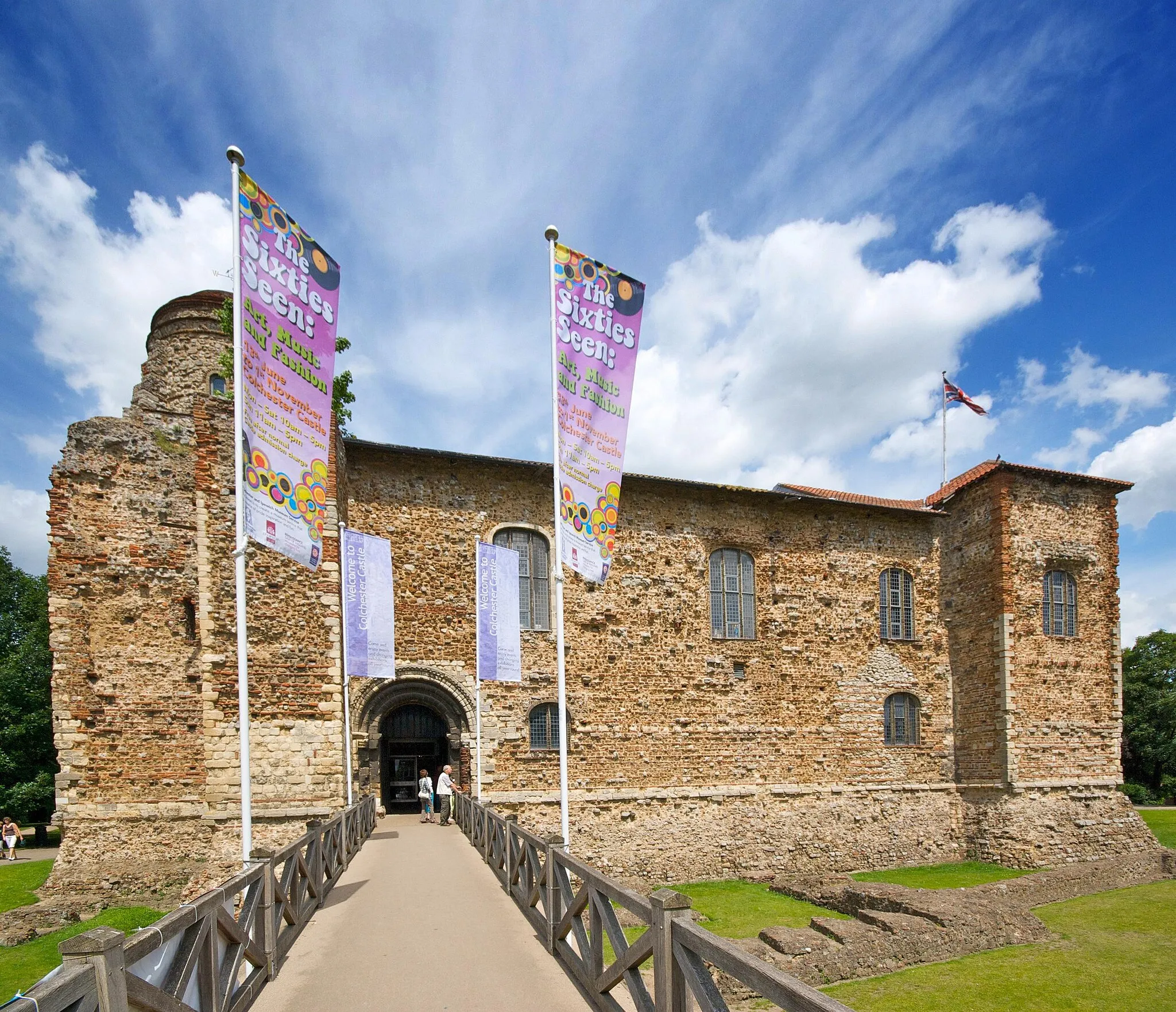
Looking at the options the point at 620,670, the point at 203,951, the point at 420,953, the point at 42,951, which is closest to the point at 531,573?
the point at 620,670

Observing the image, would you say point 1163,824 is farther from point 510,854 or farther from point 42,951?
point 42,951

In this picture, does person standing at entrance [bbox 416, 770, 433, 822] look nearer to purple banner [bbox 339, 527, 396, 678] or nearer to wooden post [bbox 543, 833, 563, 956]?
purple banner [bbox 339, 527, 396, 678]

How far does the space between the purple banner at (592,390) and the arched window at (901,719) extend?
576 inches

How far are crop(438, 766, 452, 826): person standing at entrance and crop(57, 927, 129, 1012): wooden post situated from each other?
1271cm

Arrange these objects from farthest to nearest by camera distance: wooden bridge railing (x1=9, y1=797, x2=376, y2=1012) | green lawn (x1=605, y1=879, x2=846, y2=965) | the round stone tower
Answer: the round stone tower
green lawn (x1=605, y1=879, x2=846, y2=965)
wooden bridge railing (x1=9, y1=797, x2=376, y2=1012)

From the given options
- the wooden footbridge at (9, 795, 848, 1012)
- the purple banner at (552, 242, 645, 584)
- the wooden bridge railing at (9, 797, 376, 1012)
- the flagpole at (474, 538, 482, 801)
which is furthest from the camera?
the flagpole at (474, 538, 482, 801)

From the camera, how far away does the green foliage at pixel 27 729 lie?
2439 cm

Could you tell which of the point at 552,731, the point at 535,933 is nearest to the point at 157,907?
the point at 552,731

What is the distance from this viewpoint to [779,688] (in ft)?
62.8

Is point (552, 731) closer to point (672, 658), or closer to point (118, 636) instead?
point (672, 658)

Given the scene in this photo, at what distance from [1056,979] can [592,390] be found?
35.6ft

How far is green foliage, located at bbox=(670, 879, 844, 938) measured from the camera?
13344mm

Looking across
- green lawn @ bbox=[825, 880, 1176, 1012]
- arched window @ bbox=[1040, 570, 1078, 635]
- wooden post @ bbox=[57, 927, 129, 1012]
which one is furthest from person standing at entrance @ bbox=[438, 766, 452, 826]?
arched window @ bbox=[1040, 570, 1078, 635]

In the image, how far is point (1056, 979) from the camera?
1063cm
